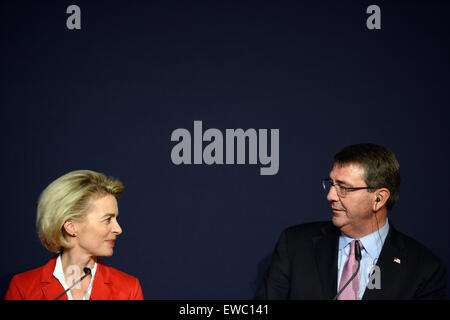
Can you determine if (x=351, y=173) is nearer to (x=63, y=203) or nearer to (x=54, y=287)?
(x=63, y=203)

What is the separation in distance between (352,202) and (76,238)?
1.18 metres

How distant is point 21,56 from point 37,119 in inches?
14.5

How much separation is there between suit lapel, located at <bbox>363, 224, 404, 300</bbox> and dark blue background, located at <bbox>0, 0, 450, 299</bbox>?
538 mm

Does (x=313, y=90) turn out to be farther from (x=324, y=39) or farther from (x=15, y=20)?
(x=15, y=20)

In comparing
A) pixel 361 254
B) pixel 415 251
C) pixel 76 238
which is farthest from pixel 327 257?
pixel 76 238

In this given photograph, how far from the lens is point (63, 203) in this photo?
68.7 inches

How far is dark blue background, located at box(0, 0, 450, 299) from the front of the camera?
243cm

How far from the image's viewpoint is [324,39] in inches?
98.4

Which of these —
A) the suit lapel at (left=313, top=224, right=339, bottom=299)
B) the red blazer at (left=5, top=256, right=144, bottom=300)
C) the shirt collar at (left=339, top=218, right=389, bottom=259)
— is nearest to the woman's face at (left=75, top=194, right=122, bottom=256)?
the red blazer at (left=5, top=256, right=144, bottom=300)

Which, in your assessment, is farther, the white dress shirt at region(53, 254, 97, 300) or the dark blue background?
the dark blue background

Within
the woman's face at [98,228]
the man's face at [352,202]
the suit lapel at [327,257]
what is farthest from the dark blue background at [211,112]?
the woman's face at [98,228]

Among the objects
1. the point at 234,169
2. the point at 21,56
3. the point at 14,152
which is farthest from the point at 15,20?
the point at 234,169

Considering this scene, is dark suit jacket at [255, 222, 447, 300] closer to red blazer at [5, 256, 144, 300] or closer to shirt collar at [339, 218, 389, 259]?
shirt collar at [339, 218, 389, 259]
